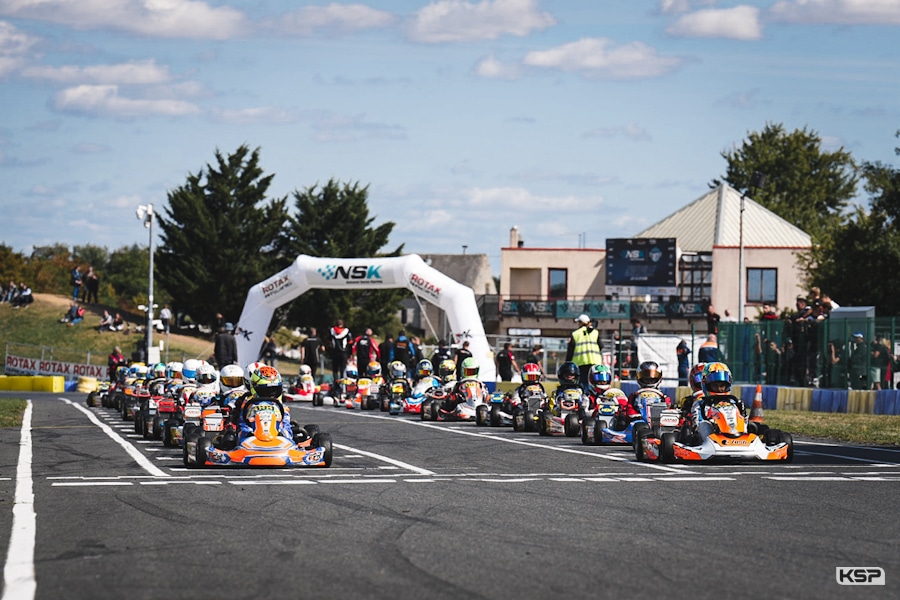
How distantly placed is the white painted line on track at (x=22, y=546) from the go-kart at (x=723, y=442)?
6966 millimetres

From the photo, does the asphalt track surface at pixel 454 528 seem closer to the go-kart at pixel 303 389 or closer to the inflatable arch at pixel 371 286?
the inflatable arch at pixel 371 286

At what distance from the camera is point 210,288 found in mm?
70438

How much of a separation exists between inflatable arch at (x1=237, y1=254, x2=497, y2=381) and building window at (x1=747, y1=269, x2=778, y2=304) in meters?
36.3

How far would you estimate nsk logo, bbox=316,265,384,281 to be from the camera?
3750 cm

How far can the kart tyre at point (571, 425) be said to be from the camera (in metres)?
20.4

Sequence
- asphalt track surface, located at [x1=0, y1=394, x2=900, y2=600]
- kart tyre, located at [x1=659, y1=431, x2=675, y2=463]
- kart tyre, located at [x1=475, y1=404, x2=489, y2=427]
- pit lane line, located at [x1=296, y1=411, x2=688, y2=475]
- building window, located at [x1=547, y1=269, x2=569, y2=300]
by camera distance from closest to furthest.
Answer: asphalt track surface, located at [x1=0, y1=394, x2=900, y2=600]
pit lane line, located at [x1=296, y1=411, x2=688, y2=475]
kart tyre, located at [x1=659, y1=431, x2=675, y2=463]
kart tyre, located at [x1=475, y1=404, x2=489, y2=427]
building window, located at [x1=547, y1=269, x2=569, y2=300]

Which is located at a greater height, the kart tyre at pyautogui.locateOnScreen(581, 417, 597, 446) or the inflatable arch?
→ the inflatable arch

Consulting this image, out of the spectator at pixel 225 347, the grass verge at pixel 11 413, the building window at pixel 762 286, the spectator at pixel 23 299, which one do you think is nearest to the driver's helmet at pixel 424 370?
the spectator at pixel 225 347

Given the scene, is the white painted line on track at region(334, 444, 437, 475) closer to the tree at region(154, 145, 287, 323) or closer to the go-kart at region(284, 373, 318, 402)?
the go-kart at region(284, 373, 318, 402)

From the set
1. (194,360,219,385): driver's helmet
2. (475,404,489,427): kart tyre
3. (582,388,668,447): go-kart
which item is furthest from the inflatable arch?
(582,388,668,447): go-kart

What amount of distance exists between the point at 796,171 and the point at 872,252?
44.1 metres

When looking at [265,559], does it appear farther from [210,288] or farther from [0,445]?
[210,288]

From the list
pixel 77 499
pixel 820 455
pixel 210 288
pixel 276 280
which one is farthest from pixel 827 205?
pixel 77 499

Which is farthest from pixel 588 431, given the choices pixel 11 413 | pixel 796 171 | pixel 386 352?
pixel 796 171
